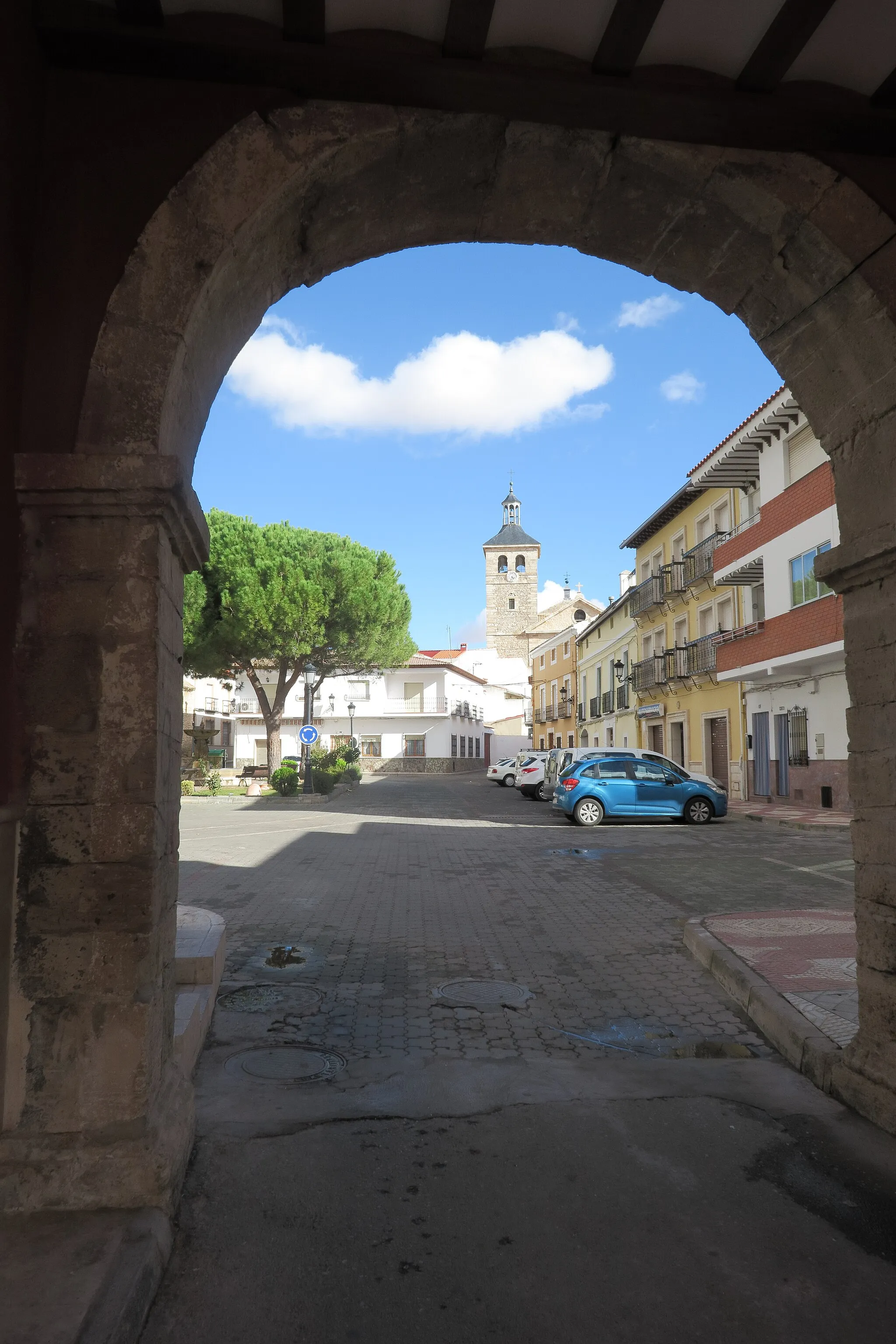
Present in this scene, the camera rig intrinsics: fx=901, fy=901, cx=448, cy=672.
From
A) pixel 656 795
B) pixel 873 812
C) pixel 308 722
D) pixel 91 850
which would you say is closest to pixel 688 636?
pixel 656 795

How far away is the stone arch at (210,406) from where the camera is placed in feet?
9.32

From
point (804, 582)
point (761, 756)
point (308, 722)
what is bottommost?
point (761, 756)

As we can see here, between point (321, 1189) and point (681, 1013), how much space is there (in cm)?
290

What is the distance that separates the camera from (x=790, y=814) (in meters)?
18.7

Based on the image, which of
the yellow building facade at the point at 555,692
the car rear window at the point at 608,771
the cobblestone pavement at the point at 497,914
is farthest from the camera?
the yellow building facade at the point at 555,692

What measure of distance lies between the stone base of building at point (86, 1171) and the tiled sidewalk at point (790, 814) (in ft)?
49.9

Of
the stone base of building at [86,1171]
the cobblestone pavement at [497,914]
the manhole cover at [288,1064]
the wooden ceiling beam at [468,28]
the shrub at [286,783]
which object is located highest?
the wooden ceiling beam at [468,28]

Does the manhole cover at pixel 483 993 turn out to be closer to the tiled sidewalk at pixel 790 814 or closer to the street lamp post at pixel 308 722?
the tiled sidewalk at pixel 790 814

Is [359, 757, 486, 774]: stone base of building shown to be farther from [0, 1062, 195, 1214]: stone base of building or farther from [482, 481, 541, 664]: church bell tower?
[0, 1062, 195, 1214]: stone base of building

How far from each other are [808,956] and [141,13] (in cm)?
621

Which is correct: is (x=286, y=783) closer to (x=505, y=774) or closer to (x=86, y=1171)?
(x=505, y=774)

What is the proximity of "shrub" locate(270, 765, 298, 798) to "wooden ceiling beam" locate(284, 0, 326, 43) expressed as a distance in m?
22.2

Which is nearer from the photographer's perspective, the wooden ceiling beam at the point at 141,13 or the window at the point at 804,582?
the wooden ceiling beam at the point at 141,13

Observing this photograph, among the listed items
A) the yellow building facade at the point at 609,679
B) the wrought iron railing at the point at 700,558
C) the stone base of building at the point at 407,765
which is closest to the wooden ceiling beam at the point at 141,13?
the wrought iron railing at the point at 700,558
